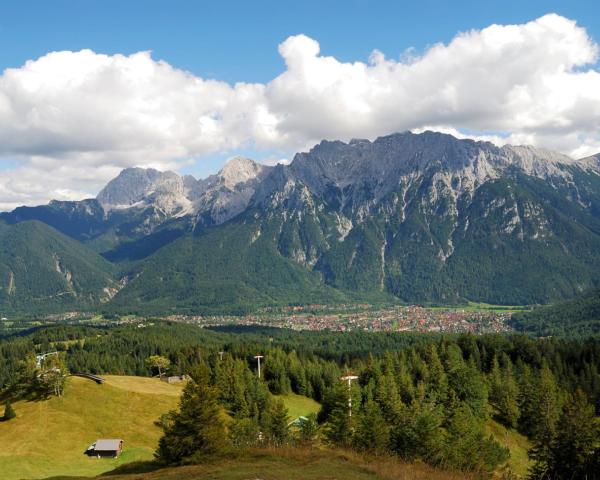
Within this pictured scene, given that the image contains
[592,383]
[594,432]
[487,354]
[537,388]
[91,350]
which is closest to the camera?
[594,432]

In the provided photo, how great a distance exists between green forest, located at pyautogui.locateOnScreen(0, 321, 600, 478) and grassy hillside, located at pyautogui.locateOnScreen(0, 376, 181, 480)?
582 centimetres

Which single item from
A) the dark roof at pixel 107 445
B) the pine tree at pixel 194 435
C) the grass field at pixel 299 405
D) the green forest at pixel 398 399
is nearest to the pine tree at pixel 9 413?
the green forest at pixel 398 399

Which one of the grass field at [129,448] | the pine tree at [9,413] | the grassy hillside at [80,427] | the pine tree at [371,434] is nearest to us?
the grass field at [129,448]

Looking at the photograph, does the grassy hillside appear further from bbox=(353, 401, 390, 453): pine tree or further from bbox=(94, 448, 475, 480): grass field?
bbox=(94, 448, 475, 480): grass field

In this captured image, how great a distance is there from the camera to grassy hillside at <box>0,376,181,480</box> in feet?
247

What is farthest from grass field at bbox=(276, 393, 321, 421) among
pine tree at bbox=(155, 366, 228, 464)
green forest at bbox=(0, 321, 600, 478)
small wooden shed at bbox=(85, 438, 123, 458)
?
pine tree at bbox=(155, 366, 228, 464)

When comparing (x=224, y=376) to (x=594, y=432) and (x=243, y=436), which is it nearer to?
(x=243, y=436)

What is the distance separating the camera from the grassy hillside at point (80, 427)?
247 feet

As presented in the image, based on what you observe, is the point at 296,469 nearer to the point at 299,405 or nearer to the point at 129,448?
the point at 129,448

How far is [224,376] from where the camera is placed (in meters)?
115

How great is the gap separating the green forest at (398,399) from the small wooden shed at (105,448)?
874cm

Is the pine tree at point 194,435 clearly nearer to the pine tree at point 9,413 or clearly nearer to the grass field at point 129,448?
the grass field at point 129,448

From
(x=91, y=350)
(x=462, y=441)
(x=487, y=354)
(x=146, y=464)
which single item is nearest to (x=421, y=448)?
(x=462, y=441)

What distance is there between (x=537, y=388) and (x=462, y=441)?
52233 millimetres
